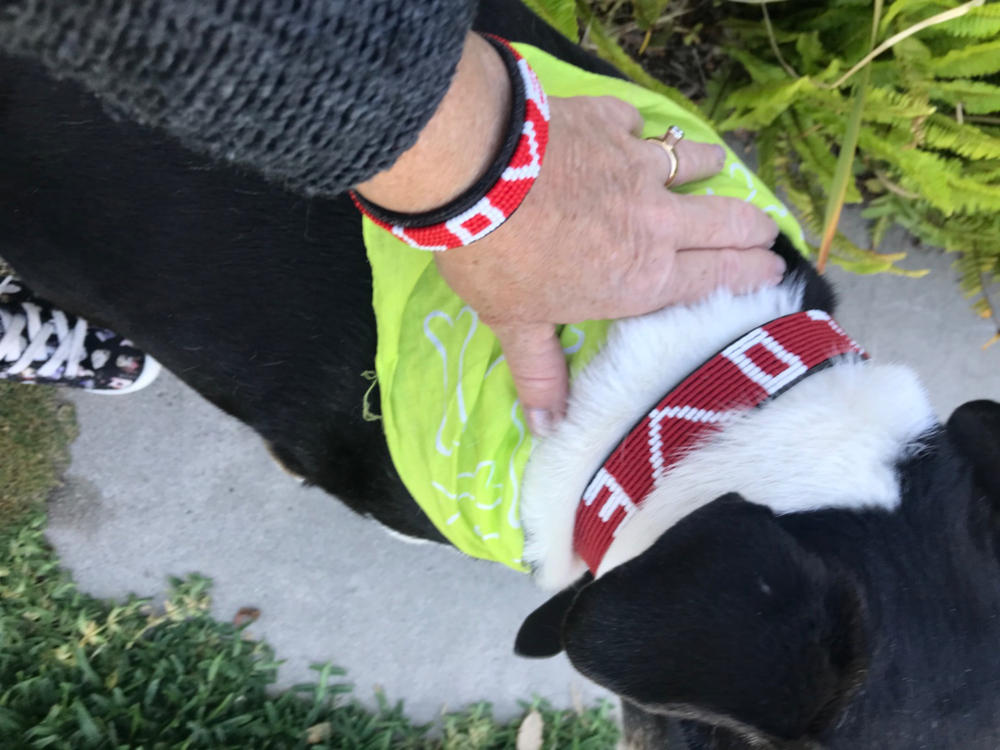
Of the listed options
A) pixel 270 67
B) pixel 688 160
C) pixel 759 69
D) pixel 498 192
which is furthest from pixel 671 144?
pixel 759 69

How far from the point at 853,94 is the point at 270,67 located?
8.20ft

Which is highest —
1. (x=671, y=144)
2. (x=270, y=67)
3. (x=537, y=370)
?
(x=270, y=67)

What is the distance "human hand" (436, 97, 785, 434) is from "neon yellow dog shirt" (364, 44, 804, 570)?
8cm

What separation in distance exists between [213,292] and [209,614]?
171 cm

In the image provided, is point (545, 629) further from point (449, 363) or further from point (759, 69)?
point (759, 69)

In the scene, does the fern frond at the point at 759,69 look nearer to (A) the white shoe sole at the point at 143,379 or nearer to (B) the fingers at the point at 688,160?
(B) the fingers at the point at 688,160

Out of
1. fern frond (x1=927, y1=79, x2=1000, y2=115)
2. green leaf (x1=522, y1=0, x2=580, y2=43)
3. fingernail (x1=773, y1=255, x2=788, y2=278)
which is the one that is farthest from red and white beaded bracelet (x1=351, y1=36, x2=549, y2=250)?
fern frond (x1=927, y1=79, x2=1000, y2=115)

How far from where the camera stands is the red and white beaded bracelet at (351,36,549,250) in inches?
49.4

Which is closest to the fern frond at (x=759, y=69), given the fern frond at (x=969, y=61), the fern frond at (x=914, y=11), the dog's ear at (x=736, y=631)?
the fern frond at (x=914, y=11)

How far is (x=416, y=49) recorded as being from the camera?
100 centimetres

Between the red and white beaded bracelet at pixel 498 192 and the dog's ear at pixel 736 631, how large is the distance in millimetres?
593

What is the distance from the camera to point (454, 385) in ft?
5.36

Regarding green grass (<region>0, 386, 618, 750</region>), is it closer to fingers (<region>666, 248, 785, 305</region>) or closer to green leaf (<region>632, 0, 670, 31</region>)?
fingers (<region>666, 248, 785, 305</region>)

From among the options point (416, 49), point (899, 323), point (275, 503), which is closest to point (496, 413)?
point (416, 49)
